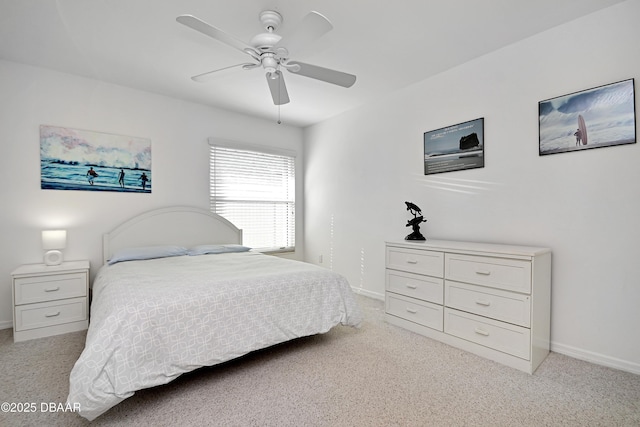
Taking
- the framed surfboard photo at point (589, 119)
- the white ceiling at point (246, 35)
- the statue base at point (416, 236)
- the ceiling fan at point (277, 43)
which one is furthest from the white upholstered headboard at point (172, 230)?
the framed surfboard photo at point (589, 119)

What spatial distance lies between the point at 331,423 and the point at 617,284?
2.19 metres

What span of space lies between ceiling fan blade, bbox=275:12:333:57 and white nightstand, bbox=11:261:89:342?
Answer: 2753mm

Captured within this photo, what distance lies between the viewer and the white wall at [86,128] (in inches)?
115

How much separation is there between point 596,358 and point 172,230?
166 inches

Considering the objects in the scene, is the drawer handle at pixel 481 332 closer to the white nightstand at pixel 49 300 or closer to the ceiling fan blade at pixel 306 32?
the ceiling fan blade at pixel 306 32

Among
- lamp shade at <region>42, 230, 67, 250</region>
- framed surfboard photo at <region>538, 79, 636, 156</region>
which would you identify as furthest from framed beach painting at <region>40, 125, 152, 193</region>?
framed surfboard photo at <region>538, 79, 636, 156</region>

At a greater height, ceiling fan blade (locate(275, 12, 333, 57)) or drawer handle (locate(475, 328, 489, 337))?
ceiling fan blade (locate(275, 12, 333, 57))

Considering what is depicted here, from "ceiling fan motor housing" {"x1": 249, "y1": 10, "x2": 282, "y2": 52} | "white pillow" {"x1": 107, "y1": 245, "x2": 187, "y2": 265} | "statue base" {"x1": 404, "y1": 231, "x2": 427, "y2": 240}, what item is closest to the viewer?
"ceiling fan motor housing" {"x1": 249, "y1": 10, "x2": 282, "y2": 52}

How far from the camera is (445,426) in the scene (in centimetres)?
157

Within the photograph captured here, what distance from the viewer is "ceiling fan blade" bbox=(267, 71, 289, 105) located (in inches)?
92.0

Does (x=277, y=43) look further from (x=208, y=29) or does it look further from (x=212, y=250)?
(x=212, y=250)

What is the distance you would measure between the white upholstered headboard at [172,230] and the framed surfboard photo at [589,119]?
3610mm

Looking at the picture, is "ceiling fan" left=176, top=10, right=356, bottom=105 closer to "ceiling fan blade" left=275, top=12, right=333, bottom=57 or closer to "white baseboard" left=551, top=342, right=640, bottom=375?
"ceiling fan blade" left=275, top=12, right=333, bottom=57

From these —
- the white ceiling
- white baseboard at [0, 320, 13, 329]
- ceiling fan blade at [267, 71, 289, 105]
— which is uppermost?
the white ceiling
